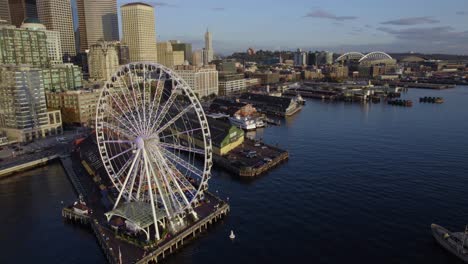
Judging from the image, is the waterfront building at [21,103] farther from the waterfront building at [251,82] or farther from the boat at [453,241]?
the waterfront building at [251,82]

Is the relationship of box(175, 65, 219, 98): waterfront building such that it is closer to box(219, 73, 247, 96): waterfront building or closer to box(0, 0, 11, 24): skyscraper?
box(219, 73, 247, 96): waterfront building

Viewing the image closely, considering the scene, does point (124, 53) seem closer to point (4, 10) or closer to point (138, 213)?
point (4, 10)

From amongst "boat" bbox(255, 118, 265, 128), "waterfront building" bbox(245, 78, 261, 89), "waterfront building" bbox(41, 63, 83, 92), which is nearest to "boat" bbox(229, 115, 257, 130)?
"boat" bbox(255, 118, 265, 128)

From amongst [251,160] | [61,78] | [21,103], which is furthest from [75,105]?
[251,160]

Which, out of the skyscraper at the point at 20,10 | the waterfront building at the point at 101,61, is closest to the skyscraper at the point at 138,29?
the skyscraper at the point at 20,10

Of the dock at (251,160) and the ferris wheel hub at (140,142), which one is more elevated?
the ferris wheel hub at (140,142)

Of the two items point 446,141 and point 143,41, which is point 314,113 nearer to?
point 446,141
